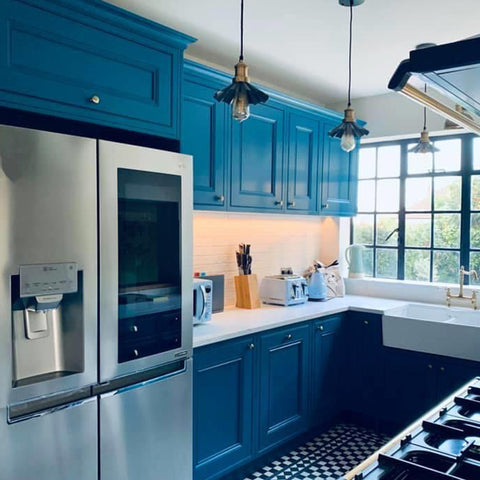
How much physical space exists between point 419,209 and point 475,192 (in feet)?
1.41

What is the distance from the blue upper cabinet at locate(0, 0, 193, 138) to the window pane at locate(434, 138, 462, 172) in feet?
7.92

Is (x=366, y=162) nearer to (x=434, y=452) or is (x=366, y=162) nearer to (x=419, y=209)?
(x=419, y=209)

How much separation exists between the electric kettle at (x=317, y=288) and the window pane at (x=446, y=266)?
923 mm

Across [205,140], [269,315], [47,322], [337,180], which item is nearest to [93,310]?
[47,322]

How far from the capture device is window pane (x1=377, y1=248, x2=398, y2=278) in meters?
3.93

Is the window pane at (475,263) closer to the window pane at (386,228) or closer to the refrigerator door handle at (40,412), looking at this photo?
the window pane at (386,228)

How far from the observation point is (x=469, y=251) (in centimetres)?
356

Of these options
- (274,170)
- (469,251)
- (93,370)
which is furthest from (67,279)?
(469,251)

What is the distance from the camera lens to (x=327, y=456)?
294 centimetres

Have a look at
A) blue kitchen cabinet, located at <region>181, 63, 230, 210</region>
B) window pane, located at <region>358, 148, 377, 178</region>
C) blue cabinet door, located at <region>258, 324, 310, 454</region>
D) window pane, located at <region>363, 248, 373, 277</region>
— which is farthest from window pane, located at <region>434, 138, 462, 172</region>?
blue kitchen cabinet, located at <region>181, 63, 230, 210</region>

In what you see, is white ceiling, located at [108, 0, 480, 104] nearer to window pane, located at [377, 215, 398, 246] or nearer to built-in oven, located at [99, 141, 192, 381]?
built-in oven, located at [99, 141, 192, 381]

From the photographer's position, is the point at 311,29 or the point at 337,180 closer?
the point at 311,29

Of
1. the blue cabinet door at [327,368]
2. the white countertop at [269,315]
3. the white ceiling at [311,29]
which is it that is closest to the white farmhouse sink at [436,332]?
the white countertop at [269,315]

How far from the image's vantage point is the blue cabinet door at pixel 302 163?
3266 mm
